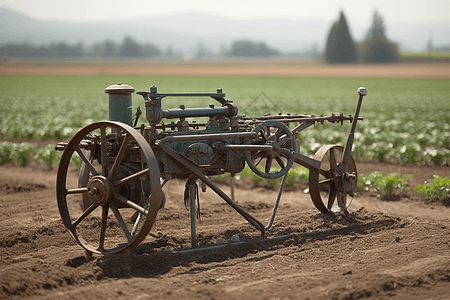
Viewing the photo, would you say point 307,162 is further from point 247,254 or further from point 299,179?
point 299,179

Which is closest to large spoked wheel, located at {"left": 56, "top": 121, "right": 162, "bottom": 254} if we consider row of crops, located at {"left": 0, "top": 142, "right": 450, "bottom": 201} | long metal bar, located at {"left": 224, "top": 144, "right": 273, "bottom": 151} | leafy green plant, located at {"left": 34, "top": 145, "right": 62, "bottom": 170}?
long metal bar, located at {"left": 224, "top": 144, "right": 273, "bottom": 151}

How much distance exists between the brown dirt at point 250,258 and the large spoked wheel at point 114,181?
0.33 m

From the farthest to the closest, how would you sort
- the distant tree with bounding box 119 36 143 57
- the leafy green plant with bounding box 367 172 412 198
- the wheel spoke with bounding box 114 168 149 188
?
the distant tree with bounding box 119 36 143 57 → the leafy green plant with bounding box 367 172 412 198 → the wheel spoke with bounding box 114 168 149 188

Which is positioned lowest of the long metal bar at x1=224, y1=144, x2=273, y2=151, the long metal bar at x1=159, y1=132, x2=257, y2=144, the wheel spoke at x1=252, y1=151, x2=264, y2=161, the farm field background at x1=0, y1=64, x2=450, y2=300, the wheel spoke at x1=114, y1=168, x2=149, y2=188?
the farm field background at x1=0, y1=64, x2=450, y2=300

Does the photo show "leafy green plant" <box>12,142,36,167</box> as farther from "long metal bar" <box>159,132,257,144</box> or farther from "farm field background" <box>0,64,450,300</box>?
"long metal bar" <box>159,132,257,144</box>

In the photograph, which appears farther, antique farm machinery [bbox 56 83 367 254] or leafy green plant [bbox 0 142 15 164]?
leafy green plant [bbox 0 142 15 164]

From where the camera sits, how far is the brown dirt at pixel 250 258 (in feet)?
14.3

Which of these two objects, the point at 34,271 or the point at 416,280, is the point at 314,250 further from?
the point at 34,271

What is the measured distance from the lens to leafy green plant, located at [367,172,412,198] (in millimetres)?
8477

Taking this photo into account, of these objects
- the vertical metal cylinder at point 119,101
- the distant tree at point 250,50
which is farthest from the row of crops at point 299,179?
the distant tree at point 250,50

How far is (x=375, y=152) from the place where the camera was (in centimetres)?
1146

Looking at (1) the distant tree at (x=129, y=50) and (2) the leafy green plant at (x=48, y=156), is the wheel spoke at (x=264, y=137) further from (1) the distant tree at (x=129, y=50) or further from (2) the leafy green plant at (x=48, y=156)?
(1) the distant tree at (x=129, y=50)

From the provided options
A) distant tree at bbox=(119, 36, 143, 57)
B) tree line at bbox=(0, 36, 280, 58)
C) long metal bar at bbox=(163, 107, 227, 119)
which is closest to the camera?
long metal bar at bbox=(163, 107, 227, 119)

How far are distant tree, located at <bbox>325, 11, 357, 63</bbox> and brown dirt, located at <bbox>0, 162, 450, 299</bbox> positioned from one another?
81.8 meters
